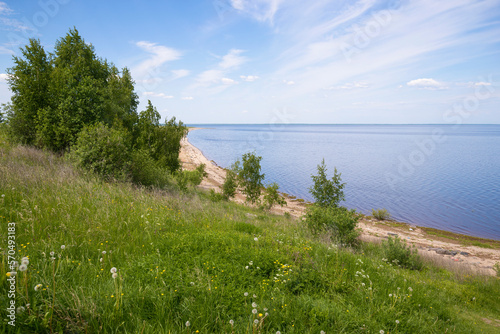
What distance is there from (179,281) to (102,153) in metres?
10.3

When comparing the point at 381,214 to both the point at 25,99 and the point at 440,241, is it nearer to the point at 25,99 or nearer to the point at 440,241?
the point at 440,241

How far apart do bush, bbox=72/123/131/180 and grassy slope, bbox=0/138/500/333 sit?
16.1 feet

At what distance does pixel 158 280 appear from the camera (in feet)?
12.1

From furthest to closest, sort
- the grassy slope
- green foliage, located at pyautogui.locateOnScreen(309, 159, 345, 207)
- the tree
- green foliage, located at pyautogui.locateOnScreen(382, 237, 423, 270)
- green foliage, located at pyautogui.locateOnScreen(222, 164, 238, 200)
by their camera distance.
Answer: green foliage, located at pyautogui.locateOnScreen(222, 164, 238, 200)
green foliage, located at pyautogui.locateOnScreen(309, 159, 345, 207)
the tree
green foliage, located at pyautogui.locateOnScreen(382, 237, 423, 270)
the grassy slope

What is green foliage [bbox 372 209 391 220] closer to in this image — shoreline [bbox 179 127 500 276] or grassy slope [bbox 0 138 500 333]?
shoreline [bbox 179 127 500 276]

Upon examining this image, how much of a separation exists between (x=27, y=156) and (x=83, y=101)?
563 centimetres

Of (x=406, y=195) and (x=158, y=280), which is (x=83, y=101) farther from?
(x=406, y=195)

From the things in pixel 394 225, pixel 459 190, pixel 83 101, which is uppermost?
pixel 83 101

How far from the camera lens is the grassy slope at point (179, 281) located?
292 centimetres

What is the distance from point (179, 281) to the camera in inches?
146

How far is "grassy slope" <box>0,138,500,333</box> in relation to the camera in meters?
2.92

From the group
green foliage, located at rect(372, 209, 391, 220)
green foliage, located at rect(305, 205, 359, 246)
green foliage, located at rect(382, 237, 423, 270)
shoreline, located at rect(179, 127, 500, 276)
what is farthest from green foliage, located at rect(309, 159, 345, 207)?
green foliage, located at rect(372, 209, 391, 220)

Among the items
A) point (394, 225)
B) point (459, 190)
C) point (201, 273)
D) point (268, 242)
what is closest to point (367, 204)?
point (394, 225)

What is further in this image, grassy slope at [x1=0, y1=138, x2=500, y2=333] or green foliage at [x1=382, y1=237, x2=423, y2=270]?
green foliage at [x1=382, y1=237, x2=423, y2=270]
